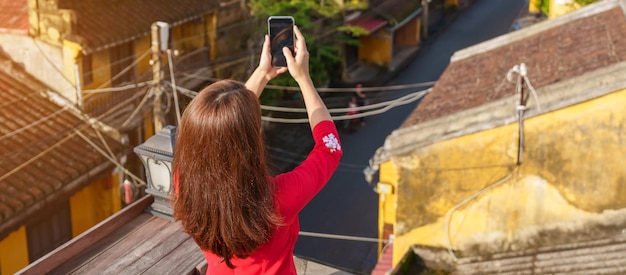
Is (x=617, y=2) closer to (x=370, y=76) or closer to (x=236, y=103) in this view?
(x=236, y=103)

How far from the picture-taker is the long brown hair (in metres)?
2.54

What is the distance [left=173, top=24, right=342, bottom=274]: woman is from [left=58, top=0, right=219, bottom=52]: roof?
11.4 m

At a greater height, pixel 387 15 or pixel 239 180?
pixel 239 180

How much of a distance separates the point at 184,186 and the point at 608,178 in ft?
24.5

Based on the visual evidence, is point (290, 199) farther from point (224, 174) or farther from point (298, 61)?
point (298, 61)

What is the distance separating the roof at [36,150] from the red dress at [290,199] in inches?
334

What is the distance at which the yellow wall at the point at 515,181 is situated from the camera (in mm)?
8758

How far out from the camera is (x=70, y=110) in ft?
45.0

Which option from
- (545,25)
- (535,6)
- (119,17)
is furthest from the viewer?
(535,6)

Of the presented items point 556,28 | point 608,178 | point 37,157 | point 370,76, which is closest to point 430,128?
point 608,178

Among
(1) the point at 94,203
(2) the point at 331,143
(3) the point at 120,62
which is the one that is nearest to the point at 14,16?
(3) the point at 120,62

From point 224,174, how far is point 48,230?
35.5 feet

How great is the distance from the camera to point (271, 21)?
3244mm

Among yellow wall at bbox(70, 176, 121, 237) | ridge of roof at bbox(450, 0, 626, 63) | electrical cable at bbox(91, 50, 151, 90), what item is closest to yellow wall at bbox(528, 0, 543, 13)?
ridge of roof at bbox(450, 0, 626, 63)
